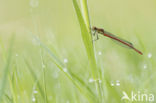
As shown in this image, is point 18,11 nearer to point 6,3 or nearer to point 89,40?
point 6,3

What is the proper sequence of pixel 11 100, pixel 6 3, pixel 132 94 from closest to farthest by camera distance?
pixel 11 100 < pixel 132 94 < pixel 6 3

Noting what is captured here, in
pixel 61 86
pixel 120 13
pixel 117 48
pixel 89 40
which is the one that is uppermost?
pixel 89 40

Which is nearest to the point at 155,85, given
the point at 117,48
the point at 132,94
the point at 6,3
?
the point at 132,94

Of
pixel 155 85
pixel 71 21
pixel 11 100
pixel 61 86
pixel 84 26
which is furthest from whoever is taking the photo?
pixel 71 21

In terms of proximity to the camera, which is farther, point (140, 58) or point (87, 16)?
point (140, 58)

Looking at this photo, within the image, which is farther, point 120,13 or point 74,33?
point 120,13

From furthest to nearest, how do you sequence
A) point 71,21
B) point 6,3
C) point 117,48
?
1. point 6,3
2. point 71,21
3. point 117,48

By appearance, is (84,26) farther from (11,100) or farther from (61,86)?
(61,86)

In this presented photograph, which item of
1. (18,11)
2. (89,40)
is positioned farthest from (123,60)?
(18,11)

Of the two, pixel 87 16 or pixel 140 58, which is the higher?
pixel 87 16
